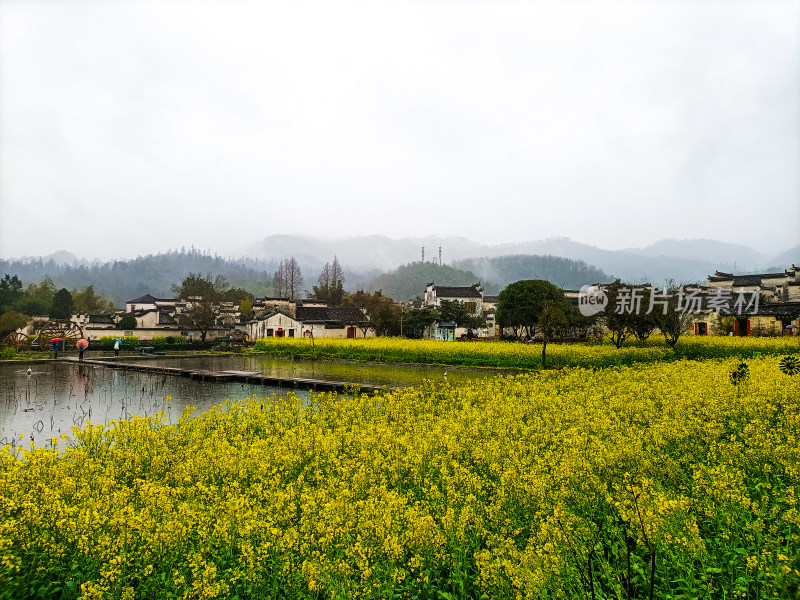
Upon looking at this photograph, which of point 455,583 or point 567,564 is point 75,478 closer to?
point 455,583

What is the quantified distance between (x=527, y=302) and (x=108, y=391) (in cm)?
3739

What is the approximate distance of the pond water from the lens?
1355 cm

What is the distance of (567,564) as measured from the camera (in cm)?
402

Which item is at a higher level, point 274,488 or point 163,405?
point 274,488

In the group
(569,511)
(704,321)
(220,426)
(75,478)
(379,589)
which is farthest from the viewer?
(704,321)

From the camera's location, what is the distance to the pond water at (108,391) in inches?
533

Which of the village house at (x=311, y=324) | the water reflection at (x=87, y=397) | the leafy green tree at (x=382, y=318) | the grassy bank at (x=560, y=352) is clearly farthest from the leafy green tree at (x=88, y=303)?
the grassy bank at (x=560, y=352)

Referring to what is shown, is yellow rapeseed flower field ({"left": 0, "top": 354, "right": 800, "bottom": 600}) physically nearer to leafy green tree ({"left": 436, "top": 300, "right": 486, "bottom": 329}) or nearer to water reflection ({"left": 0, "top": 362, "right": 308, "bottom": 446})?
water reflection ({"left": 0, "top": 362, "right": 308, "bottom": 446})

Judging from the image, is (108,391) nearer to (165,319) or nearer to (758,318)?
(165,319)

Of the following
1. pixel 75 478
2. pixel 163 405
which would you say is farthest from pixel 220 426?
pixel 163 405

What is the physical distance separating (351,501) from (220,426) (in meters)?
4.56

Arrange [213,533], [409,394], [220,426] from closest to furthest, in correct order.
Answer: [213,533] → [220,426] → [409,394]

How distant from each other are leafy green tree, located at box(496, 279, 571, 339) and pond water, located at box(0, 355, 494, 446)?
20.8 metres

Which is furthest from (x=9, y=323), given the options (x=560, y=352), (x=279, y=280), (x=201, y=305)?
(x=279, y=280)
